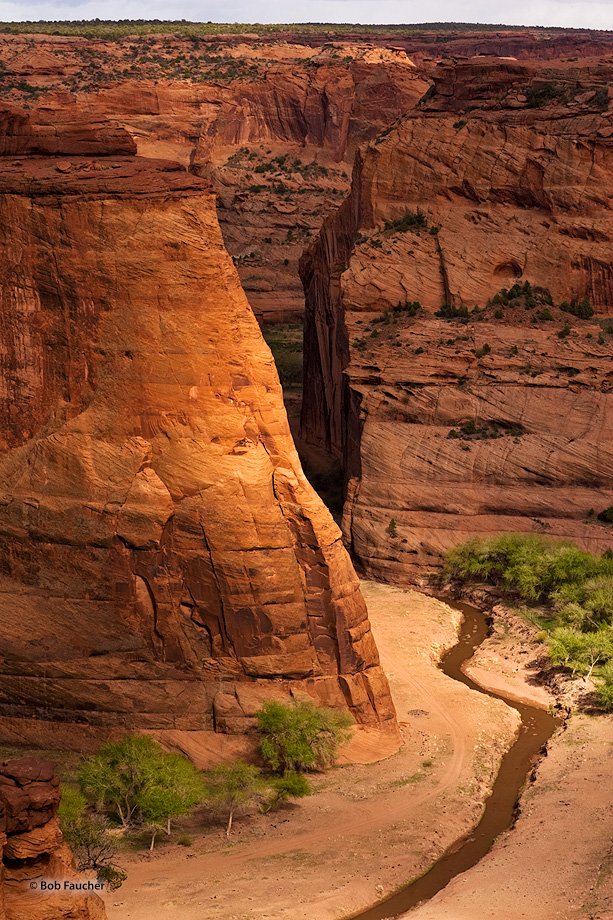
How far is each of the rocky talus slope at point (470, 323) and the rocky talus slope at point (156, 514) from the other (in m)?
18.2

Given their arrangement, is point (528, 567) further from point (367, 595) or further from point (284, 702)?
point (284, 702)

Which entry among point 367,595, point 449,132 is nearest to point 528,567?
point 367,595

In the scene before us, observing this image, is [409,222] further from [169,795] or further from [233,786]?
[169,795]

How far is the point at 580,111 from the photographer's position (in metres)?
58.8

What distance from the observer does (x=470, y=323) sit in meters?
55.8

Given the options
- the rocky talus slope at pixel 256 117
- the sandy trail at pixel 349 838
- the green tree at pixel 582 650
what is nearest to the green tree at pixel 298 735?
the sandy trail at pixel 349 838

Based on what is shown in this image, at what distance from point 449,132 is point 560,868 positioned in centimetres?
3865

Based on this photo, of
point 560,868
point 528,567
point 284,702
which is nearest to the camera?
point 560,868

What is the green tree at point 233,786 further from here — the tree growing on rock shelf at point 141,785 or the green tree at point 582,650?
the green tree at point 582,650

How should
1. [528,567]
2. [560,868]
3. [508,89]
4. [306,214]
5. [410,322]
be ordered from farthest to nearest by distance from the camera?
1. [306,214]
2. [508,89]
3. [410,322]
4. [528,567]
5. [560,868]

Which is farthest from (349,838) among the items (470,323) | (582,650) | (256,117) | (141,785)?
(256,117)

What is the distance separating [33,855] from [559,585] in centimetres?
2756

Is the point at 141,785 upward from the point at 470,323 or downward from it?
downward

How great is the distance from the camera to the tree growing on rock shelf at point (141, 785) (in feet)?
93.9
